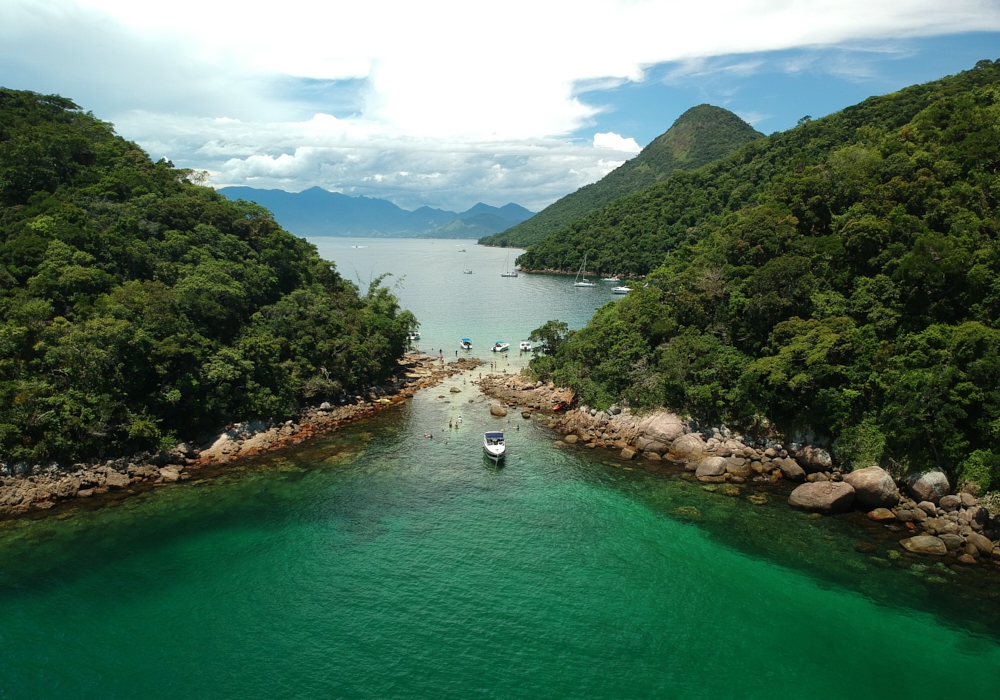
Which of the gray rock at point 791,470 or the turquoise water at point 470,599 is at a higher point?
the gray rock at point 791,470

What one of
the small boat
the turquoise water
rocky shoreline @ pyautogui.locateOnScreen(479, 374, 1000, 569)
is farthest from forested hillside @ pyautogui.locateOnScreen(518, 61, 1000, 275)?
the turquoise water

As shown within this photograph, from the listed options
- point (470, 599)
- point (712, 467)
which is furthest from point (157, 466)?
point (712, 467)

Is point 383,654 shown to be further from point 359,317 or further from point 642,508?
point 359,317

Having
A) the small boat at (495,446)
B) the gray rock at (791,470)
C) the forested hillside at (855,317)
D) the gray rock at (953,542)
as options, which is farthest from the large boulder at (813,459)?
the small boat at (495,446)

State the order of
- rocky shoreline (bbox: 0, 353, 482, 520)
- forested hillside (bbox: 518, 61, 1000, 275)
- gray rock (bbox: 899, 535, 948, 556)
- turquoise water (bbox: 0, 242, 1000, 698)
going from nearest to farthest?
1. turquoise water (bbox: 0, 242, 1000, 698)
2. gray rock (bbox: 899, 535, 948, 556)
3. rocky shoreline (bbox: 0, 353, 482, 520)
4. forested hillside (bbox: 518, 61, 1000, 275)

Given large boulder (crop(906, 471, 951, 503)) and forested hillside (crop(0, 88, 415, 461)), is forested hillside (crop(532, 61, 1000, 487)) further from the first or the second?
forested hillside (crop(0, 88, 415, 461))

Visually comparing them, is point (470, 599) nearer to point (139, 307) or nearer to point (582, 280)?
point (139, 307)

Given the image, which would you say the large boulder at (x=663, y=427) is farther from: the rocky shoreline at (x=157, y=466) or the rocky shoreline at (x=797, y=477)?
the rocky shoreline at (x=157, y=466)
